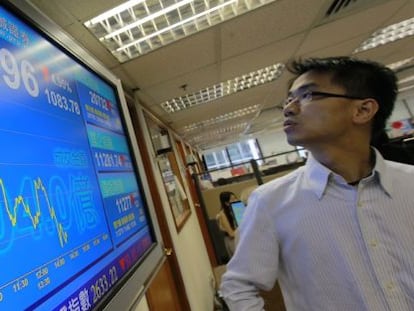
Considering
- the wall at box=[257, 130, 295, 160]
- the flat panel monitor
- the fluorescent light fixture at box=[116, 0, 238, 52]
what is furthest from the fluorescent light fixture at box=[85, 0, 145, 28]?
the wall at box=[257, 130, 295, 160]

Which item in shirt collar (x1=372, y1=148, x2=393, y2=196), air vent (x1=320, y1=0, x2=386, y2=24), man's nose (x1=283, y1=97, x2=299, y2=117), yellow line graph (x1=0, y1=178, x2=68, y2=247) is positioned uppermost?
air vent (x1=320, y1=0, x2=386, y2=24)

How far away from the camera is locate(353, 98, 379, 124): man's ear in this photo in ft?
3.44

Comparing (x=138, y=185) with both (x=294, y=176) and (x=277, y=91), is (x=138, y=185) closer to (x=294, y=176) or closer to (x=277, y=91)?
(x=294, y=176)

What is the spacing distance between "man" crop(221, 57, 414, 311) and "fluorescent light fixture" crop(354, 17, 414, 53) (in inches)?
109

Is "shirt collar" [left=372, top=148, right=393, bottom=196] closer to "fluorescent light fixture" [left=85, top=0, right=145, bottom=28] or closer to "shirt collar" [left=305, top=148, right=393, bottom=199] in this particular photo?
"shirt collar" [left=305, top=148, right=393, bottom=199]

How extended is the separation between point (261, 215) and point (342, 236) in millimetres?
251

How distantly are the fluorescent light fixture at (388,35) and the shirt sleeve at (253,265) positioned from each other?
10.5ft

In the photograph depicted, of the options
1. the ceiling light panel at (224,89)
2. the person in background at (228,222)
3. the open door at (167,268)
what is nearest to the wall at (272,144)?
the ceiling light panel at (224,89)

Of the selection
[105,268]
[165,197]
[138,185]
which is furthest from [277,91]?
[105,268]

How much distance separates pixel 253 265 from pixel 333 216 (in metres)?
0.30

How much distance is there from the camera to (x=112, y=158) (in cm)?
111

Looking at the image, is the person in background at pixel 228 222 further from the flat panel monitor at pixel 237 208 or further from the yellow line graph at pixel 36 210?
the yellow line graph at pixel 36 210

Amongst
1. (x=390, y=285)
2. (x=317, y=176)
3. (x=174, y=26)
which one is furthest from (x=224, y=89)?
(x=390, y=285)

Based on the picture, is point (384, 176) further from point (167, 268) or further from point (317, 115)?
point (167, 268)
